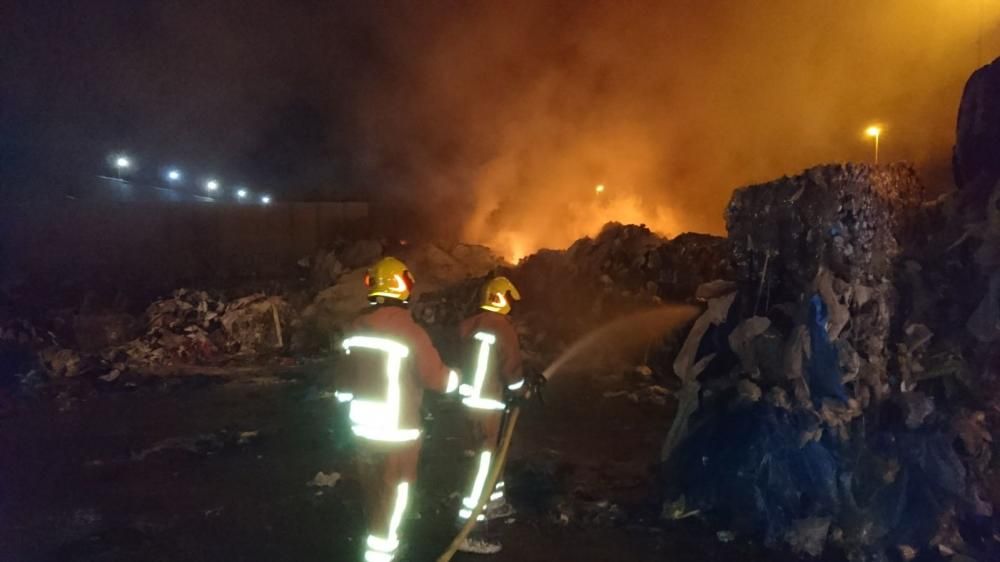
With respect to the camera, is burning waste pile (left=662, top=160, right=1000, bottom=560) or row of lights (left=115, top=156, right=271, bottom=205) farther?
row of lights (left=115, top=156, right=271, bottom=205)

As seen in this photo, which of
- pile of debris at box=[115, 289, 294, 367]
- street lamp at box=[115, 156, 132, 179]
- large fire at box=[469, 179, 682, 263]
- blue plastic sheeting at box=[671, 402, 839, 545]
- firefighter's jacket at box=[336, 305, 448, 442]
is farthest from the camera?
street lamp at box=[115, 156, 132, 179]

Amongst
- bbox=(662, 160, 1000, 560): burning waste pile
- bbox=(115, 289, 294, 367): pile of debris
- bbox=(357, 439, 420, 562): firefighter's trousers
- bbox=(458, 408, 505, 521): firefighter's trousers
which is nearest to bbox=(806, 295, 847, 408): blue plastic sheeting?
bbox=(662, 160, 1000, 560): burning waste pile

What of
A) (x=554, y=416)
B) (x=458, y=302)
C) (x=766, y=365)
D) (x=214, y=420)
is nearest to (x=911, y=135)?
(x=458, y=302)

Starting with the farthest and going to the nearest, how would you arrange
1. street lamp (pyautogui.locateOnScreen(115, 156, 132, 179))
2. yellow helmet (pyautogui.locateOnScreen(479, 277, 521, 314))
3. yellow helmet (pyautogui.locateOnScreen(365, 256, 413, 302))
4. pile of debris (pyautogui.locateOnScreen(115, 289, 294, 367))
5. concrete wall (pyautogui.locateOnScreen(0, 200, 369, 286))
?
street lamp (pyautogui.locateOnScreen(115, 156, 132, 179)), concrete wall (pyautogui.locateOnScreen(0, 200, 369, 286)), pile of debris (pyautogui.locateOnScreen(115, 289, 294, 367)), yellow helmet (pyautogui.locateOnScreen(479, 277, 521, 314)), yellow helmet (pyautogui.locateOnScreen(365, 256, 413, 302))

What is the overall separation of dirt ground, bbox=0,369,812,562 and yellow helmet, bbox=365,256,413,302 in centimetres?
179

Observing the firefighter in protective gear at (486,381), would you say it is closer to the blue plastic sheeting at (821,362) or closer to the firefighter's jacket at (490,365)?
the firefighter's jacket at (490,365)

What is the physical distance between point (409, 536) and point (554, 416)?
3.42 m

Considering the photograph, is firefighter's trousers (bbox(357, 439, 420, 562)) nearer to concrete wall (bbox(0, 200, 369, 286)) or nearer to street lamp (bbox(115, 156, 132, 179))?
concrete wall (bbox(0, 200, 369, 286))

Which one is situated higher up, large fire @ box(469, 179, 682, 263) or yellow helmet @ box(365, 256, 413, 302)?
large fire @ box(469, 179, 682, 263)

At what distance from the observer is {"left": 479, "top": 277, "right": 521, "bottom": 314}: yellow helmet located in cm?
468

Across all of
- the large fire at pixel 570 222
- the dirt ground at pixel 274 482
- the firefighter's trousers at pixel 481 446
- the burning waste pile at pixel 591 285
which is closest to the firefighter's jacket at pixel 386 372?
the firefighter's trousers at pixel 481 446

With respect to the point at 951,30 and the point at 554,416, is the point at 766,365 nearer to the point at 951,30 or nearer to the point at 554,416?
the point at 554,416

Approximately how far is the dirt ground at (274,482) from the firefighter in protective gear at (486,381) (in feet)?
1.62

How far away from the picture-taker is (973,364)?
4266 mm
